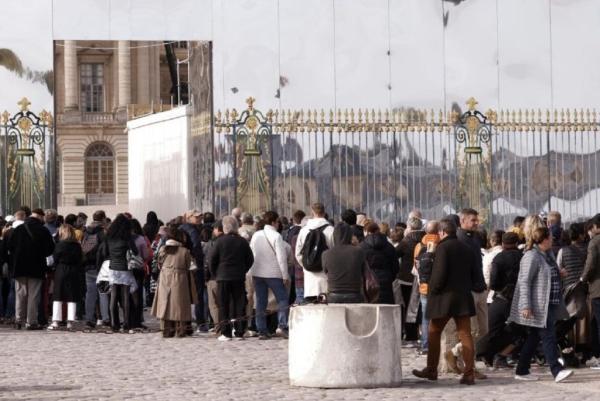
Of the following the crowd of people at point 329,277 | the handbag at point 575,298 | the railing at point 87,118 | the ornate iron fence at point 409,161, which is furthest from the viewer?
the railing at point 87,118

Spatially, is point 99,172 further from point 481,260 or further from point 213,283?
point 481,260

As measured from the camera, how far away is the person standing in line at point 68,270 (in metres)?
20.5

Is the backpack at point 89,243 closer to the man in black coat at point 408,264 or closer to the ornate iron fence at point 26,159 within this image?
the man in black coat at point 408,264

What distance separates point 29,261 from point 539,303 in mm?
7934

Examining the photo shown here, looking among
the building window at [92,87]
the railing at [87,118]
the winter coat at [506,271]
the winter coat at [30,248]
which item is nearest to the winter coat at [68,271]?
the winter coat at [30,248]

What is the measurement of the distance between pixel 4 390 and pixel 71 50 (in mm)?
57772

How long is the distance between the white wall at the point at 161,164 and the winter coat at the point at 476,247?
40.0ft

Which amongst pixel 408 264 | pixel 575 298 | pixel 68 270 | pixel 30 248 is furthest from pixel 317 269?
pixel 30 248

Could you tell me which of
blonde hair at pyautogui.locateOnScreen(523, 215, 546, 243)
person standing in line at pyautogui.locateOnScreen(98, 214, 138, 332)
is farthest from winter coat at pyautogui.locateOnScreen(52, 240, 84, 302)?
blonde hair at pyautogui.locateOnScreen(523, 215, 546, 243)

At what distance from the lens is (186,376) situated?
1508 centimetres

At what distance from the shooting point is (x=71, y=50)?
7081cm

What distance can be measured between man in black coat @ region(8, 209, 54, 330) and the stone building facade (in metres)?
46.5

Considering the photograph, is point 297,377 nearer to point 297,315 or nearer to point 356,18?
point 297,315

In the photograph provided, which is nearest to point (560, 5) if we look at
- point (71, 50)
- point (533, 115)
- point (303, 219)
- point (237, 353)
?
point (533, 115)
